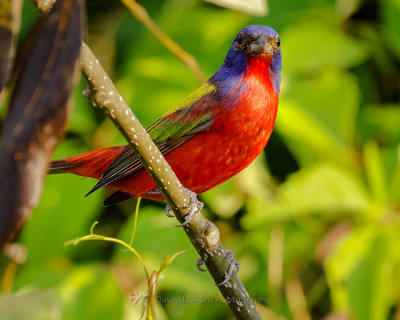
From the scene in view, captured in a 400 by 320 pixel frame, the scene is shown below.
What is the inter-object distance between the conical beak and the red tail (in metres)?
0.47

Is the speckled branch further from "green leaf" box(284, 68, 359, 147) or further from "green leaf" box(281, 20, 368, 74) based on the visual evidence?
"green leaf" box(281, 20, 368, 74)

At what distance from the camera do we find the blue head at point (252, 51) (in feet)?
4.81

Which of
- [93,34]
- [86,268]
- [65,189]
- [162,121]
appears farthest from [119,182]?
[93,34]

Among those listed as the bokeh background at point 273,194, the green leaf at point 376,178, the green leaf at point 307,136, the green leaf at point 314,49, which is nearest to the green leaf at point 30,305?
the bokeh background at point 273,194

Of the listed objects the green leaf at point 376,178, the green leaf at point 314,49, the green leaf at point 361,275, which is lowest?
the green leaf at point 361,275

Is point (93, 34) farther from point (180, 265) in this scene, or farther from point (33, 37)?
point (33, 37)

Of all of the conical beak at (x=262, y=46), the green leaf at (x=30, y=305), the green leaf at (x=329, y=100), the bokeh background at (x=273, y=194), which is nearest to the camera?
the green leaf at (x=30, y=305)

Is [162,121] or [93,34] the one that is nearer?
[162,121]

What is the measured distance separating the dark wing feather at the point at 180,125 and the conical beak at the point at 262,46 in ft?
0.61

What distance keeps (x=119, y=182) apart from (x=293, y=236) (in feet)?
4.39

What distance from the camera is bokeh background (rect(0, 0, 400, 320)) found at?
2.34 meters

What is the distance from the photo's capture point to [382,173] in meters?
2.62

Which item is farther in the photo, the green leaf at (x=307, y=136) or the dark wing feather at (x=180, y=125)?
the green leaf at (x=307, y=136)

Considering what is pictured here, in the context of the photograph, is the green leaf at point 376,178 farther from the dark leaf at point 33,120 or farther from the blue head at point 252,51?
the dark leaf at point 33,120
